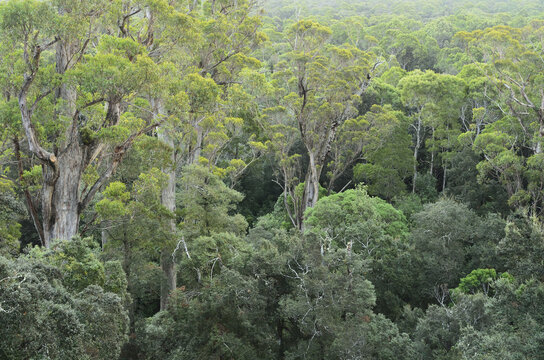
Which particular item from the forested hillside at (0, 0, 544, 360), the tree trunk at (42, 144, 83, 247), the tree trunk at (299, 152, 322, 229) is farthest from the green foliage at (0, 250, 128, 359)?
the tree trunk at (299, 152, 322, 229)

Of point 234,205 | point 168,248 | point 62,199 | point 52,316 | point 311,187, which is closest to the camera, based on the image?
point 52,316

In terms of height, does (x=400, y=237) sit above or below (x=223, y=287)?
below

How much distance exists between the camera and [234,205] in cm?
1756

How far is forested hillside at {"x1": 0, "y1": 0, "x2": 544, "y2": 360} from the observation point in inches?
435

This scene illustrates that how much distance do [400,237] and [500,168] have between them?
686 centimetres

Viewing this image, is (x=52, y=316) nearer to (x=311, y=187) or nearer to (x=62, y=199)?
(x=62, y=199)

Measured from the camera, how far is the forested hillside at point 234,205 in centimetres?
1104

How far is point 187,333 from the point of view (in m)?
13.0

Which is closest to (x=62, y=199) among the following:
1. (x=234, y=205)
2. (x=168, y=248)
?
(x=168, y=248)

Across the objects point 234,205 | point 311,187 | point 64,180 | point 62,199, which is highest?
point 64,180

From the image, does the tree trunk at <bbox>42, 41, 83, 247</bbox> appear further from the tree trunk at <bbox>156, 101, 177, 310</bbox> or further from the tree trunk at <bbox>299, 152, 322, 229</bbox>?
the tree trunk at <bbox>299, 152, 322, 229</bbox>

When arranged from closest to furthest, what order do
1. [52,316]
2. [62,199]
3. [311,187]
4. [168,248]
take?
[52,316]
[62,199]
[168,248]
[311,187]

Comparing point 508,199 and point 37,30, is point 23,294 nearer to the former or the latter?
point 37,30

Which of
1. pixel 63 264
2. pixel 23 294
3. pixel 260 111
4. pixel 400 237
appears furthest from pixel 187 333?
pixel 260 111
